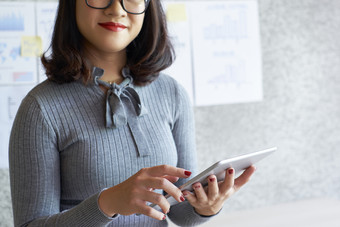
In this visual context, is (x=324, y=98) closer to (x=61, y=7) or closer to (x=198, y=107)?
(x=198, y=107)

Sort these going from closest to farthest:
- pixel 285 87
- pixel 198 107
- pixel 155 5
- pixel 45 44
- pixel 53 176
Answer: pixel 53 176 → pixel 155 5 → pixel 45 44 → pixel 198 107 → pixel 285 87

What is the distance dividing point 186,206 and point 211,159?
0.81 m

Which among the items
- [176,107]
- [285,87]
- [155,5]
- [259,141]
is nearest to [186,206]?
[176,107]

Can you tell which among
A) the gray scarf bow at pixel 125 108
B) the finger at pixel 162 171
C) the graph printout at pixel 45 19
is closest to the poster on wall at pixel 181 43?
the graph printout at pixel 45 19

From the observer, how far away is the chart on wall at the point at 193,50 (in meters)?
1.52

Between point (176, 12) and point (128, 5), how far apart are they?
876 mm

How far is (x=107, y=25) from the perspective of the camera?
2.75ft

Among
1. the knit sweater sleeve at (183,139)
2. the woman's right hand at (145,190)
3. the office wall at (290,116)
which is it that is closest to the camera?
the woman's right hand at (145,190)

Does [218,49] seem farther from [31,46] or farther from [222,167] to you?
[222,167]

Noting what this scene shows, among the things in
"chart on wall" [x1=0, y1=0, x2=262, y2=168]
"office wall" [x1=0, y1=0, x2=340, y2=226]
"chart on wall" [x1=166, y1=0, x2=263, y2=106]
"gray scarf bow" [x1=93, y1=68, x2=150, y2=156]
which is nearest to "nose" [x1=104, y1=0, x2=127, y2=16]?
"gray scarf bow" [x1=93, y1=68, x2=150, y2=156]

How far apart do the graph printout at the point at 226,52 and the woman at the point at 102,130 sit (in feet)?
→ 2.58

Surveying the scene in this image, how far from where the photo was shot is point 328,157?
1.98 metres

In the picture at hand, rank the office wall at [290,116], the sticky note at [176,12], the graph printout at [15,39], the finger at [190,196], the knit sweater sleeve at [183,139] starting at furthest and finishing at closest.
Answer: the office wall at [290,116] < the sticky note at [176,12] < the graph printout at [15,39] < the knit sweater sleeve at [183,139] < the finger at [190,196]

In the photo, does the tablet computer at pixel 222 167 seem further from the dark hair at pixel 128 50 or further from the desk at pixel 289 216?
the desk at pixel 289 216
